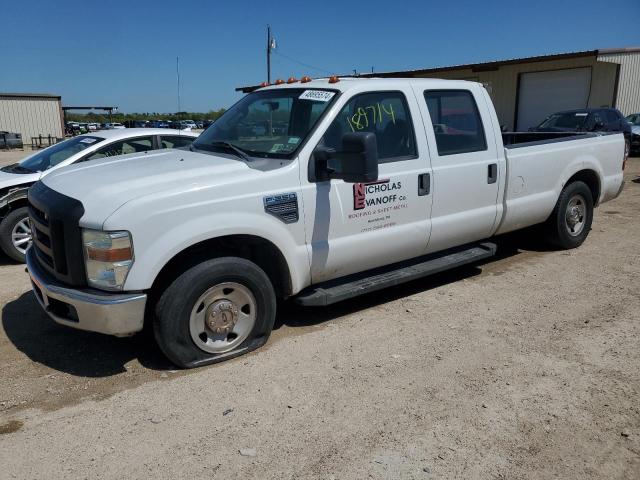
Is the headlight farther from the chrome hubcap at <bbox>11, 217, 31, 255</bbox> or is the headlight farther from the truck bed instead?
the truck bed

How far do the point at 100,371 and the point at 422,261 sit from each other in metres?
2.91

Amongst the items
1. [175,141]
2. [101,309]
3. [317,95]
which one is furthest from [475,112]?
[175,141]

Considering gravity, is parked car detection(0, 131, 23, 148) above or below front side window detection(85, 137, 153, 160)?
below

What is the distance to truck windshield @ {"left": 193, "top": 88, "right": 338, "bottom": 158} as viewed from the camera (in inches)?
166

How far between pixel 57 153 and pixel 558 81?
2014 cm

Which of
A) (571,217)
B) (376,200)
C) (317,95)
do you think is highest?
(317,95)

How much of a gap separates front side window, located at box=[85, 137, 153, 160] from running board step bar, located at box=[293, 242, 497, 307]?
12.2 ft

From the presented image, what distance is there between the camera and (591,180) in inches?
267

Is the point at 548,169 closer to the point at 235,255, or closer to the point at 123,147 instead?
the point at 235,255

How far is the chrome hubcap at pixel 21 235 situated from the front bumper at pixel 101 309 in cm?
317

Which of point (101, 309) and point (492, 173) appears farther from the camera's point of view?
point (492, 173)

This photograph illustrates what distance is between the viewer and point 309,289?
14.5 ft

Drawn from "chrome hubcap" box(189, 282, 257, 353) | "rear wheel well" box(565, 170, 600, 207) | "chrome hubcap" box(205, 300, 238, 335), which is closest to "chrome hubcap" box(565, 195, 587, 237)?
"rear wheel well" box(565, 170, 600, 207)

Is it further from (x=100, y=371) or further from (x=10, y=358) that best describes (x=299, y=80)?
(x=10, y=358)
